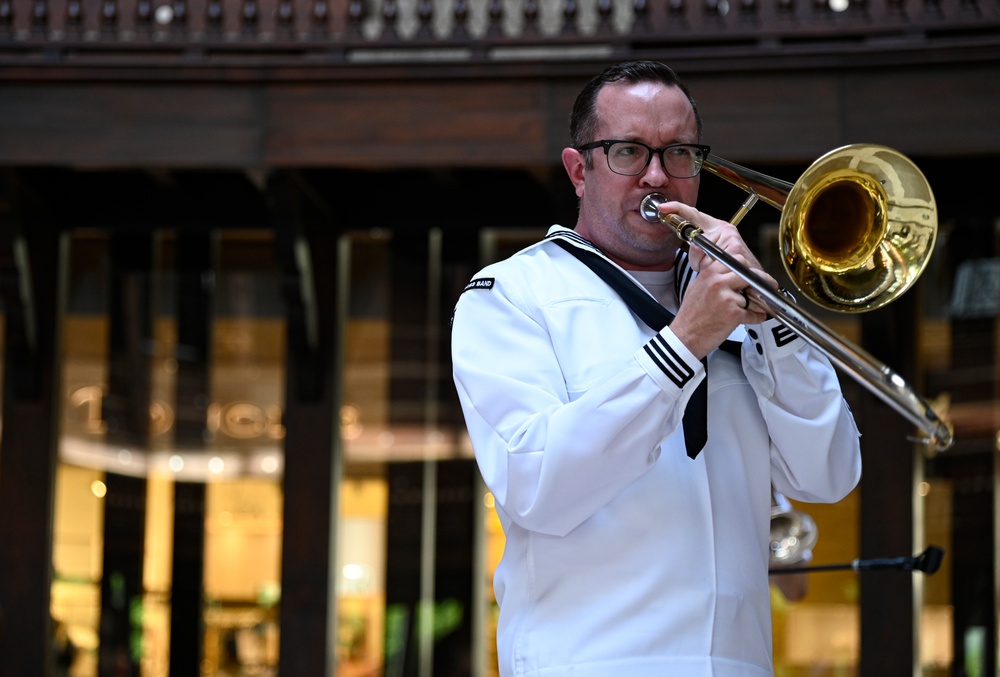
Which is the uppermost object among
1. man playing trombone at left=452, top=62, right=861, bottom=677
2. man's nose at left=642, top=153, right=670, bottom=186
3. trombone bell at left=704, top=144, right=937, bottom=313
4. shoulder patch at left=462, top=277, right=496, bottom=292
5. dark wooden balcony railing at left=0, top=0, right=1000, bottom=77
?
dark wooden balcony railing at left=0, top=0, right=1000, bottom=77

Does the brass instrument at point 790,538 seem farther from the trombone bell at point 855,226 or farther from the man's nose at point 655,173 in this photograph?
the man's nose at point 655,173

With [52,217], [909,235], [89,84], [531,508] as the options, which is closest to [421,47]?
[89,84]

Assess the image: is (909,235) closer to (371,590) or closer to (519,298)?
(519,298)

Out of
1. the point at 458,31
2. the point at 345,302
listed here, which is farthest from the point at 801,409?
the point at 345,302

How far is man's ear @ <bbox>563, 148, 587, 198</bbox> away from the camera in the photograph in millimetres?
2389

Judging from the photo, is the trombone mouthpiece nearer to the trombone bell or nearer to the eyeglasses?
the eyeglasses

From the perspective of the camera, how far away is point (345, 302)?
8.21m

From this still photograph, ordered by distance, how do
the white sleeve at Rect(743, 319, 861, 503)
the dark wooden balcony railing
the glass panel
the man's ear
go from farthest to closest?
the glass panel, the dark wooden balcony railing, the man's ear, the white sleeve at Rect(743, 319, 861, 503)

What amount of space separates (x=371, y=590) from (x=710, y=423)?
608 centimetres

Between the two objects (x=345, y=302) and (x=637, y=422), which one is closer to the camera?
(x=637, y=422)

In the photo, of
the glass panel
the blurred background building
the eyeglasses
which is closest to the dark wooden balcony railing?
the blurred background building

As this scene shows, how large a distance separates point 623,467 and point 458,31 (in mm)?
5486

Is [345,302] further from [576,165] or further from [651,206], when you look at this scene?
[651,206]

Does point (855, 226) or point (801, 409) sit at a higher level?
point (855, 226)
